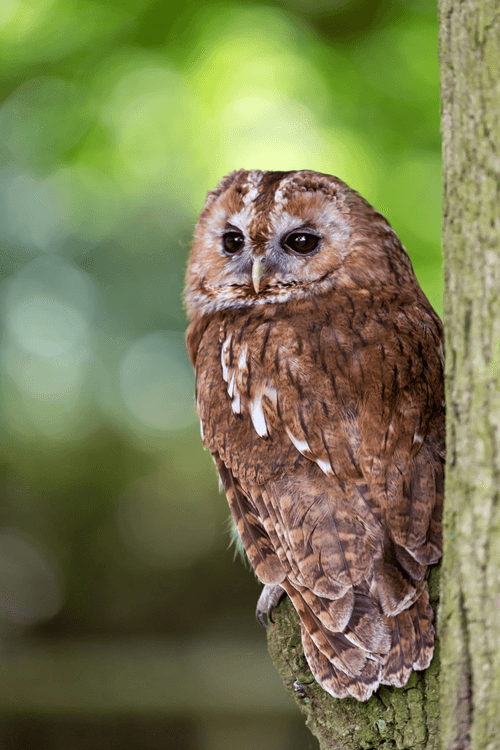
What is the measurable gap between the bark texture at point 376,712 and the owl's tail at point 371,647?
38 millimetres

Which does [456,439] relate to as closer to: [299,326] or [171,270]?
[299,326]

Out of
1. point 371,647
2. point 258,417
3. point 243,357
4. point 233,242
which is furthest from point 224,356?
point 371,647

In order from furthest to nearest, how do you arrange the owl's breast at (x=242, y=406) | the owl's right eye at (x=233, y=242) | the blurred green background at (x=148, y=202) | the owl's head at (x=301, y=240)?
the blurred green background at (x=148, y=202) → the owl's right eye at (x=233, y=242) → the owl's head at (x=301, y=240) → the owl's breast at (x=242, y=406)

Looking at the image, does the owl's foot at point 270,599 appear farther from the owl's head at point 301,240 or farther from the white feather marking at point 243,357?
the owl's head at point 301,240

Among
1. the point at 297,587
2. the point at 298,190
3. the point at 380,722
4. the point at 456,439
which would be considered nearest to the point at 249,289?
the point at 298,190

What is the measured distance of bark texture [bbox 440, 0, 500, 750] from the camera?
97 cm

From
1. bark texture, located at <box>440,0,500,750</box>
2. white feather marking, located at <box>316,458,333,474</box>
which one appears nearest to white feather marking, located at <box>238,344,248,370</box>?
white feather marking, located at <box>316,458,333,474</box>

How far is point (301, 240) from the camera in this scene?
74.8 inches

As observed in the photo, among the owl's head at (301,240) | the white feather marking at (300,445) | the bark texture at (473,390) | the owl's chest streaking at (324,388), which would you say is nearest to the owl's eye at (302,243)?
the owl's head at (301,240)

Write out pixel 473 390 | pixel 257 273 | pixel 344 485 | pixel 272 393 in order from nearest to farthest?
pixel 473 390 < pixel 344 485 < pixel 272 393 < pixel 257 273

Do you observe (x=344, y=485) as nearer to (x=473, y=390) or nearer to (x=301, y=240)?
(x=473, y=390)

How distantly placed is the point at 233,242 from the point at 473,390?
1238 millimetres

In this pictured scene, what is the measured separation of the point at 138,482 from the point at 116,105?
2486 mm

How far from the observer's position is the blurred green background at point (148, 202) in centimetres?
389
